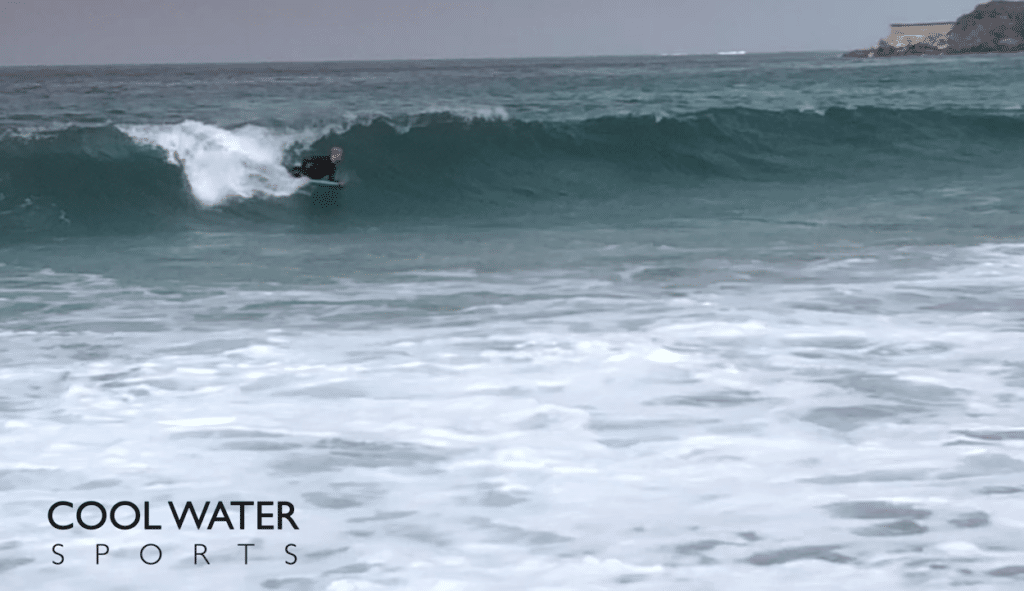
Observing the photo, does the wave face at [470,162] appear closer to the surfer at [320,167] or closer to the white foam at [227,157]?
the white foam at [227,157]

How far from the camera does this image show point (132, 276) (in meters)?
7.68

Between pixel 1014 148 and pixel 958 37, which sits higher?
pixel 958 37

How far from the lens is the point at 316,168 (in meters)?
13.9

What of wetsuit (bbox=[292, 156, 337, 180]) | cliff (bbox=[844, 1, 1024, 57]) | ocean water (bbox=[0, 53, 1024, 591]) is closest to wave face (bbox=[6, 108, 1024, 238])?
wetsuit (bbox=[292, 156, 337, 180])

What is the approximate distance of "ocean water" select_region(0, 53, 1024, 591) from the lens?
299 centimetres

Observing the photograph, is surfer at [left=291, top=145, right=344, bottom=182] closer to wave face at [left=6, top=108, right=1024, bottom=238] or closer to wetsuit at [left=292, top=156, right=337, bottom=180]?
wetsuit at [left=292, top=156, right=337, bottom=180]

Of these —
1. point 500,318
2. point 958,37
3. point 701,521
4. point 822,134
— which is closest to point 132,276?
point 500,318

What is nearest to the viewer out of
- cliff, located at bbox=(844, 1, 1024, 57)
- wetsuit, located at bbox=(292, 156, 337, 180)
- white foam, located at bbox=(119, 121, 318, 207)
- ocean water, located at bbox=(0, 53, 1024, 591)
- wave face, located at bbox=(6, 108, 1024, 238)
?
ocean water, located at bbox=(0, 53, 1024, 591)

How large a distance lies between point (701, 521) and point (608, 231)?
22.3 ft

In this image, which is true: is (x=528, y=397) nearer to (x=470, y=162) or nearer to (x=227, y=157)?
(x=227, y=157)

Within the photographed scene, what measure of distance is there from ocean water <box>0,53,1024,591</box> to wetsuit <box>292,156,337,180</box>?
7.34 ft

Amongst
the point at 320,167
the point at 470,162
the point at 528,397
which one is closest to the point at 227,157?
the point at 320,167

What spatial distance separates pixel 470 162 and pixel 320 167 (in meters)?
2.26

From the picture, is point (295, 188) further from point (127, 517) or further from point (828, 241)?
point (127, 517)
